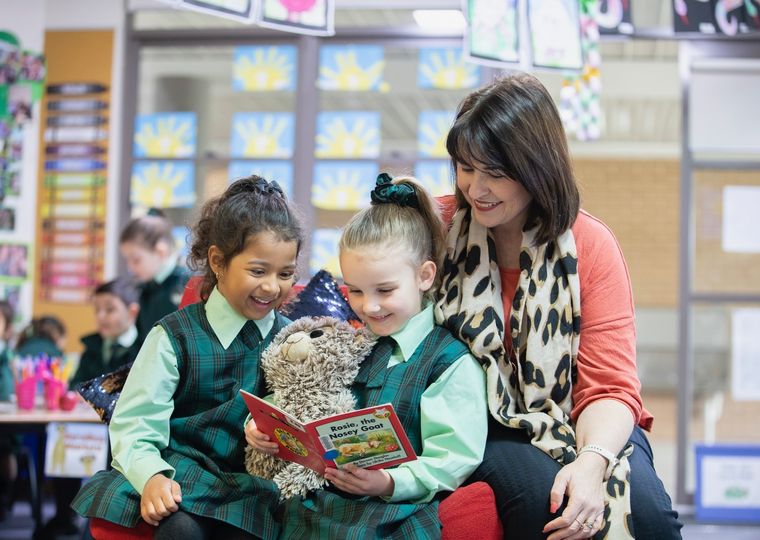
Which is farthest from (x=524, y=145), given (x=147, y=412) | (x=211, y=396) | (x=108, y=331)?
(x=108, y=331)

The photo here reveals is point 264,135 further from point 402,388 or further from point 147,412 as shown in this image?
point 402,388

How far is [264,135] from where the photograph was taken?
5500mm

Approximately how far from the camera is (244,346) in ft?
7.22

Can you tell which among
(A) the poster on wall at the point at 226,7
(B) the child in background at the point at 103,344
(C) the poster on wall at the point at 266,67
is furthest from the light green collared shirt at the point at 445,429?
(C) the poster on wall at the point at 266,67

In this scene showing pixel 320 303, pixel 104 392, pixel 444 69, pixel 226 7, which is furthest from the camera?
pixel 444 69

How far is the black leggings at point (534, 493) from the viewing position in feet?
6.29

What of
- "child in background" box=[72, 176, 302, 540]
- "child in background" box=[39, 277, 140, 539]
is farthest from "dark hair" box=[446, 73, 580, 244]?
"child in background" box=[39, 277, 140, 539]

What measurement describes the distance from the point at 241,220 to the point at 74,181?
368 cm

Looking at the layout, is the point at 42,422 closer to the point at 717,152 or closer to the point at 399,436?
the point at 399,436

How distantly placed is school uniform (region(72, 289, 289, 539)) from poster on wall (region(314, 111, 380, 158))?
128 inches

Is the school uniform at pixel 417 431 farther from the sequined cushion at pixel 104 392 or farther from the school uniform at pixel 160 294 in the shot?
the school uniform at pixel 160 294

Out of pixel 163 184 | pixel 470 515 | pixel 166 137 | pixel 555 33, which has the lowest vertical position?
pixel 470 515

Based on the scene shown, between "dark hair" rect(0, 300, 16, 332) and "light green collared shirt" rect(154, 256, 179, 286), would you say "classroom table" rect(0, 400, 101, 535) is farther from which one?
"dark hair" rect(0, 300, 16, 332)

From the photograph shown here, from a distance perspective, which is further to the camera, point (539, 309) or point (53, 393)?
point (53, 393)
